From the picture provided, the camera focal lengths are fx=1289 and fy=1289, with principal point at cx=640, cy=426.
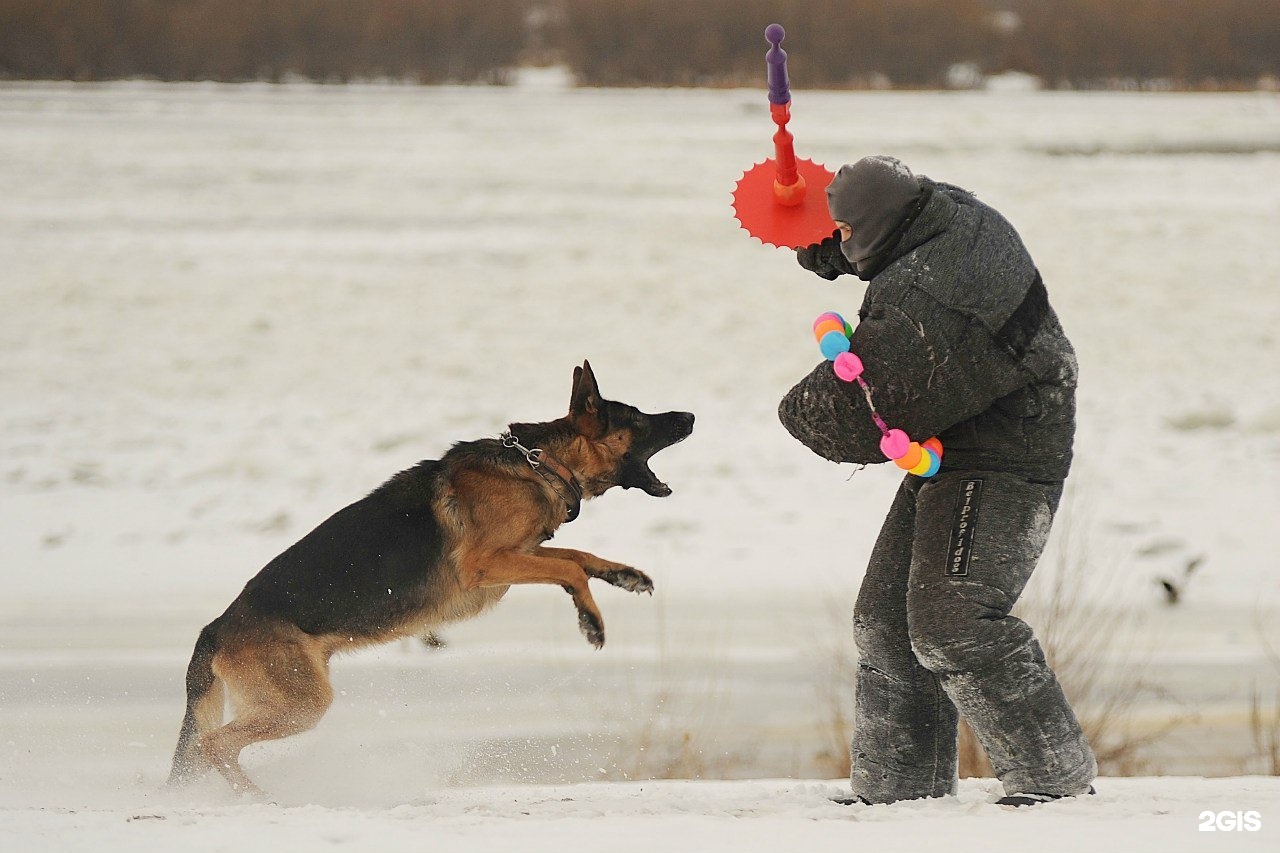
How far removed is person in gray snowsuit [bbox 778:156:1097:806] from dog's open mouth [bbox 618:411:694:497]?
1.33m

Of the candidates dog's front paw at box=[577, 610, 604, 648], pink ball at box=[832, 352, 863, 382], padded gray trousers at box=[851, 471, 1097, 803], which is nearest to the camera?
pink ball at box=[832, 352, 863, 382]

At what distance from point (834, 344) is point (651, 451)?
163 cm

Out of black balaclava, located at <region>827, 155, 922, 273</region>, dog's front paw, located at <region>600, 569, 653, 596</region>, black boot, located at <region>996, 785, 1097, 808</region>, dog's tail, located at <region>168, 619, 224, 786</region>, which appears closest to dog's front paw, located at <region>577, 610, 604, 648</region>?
dog's front paw, located at <region>600, 569, 653, 596</region>

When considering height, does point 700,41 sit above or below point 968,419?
above

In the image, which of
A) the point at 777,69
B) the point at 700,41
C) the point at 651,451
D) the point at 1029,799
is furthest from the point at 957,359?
the point at 700,41

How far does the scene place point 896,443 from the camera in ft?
10.3

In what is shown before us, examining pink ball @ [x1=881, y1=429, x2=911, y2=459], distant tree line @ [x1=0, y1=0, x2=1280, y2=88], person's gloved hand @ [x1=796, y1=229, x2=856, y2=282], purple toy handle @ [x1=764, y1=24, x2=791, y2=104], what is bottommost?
pink ball @ [x1=881, y1=429, x2=911, y2=459]

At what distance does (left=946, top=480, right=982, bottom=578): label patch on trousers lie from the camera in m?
3.27

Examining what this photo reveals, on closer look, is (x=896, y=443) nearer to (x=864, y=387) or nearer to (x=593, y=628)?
(x=864, y=387)

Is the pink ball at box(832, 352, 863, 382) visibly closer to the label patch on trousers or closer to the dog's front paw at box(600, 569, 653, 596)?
the label patch on trousers

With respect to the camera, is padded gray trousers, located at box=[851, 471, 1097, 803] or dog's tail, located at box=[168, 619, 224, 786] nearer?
padded gray trousers, located at box=[851, 471, 1097, 803]

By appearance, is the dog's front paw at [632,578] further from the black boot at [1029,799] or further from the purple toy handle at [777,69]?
the purple toy handle at [777,69]

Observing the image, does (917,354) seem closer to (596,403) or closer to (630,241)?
(596,403)

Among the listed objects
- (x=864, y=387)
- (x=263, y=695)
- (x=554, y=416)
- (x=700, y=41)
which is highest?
(x=700, y=41)
